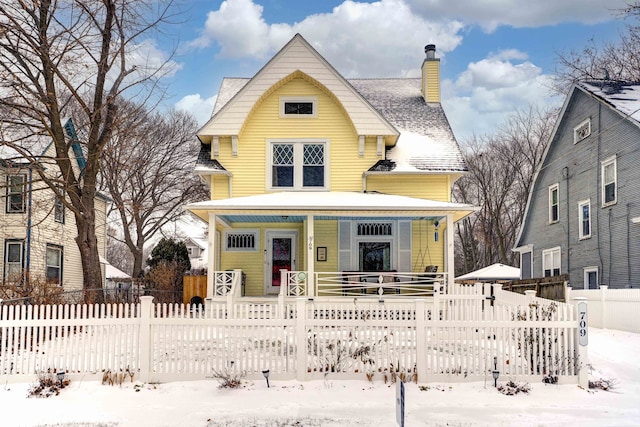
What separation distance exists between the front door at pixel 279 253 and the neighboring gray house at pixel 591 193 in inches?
406

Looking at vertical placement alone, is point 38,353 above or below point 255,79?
below

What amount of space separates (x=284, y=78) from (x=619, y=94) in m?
11.3

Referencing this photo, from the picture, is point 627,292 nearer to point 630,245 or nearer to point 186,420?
point 630,245

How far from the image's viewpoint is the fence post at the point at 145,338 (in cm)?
954

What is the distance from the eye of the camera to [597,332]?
48.3ft

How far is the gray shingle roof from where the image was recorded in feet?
62.8

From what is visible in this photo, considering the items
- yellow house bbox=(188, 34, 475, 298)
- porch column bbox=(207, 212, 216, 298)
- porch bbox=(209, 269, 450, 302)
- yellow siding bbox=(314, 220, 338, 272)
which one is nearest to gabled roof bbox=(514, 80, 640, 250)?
yellow house bbox=(188, 34, 475, 298)

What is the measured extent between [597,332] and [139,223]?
84.4 ft

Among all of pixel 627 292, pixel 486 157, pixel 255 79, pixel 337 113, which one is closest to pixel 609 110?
pixel 627 292

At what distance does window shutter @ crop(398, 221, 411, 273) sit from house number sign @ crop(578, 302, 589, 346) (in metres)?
8.97

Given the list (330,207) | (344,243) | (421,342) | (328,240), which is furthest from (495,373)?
(328,240)

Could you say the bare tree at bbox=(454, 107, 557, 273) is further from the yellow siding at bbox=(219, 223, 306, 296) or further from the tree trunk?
the tree trunk

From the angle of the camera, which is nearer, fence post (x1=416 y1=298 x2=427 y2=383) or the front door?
fence post (x1=416 y1=298 x2=427 y2=383)

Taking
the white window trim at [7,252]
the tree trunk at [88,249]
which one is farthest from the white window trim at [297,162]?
the white window trim at [7,252]
